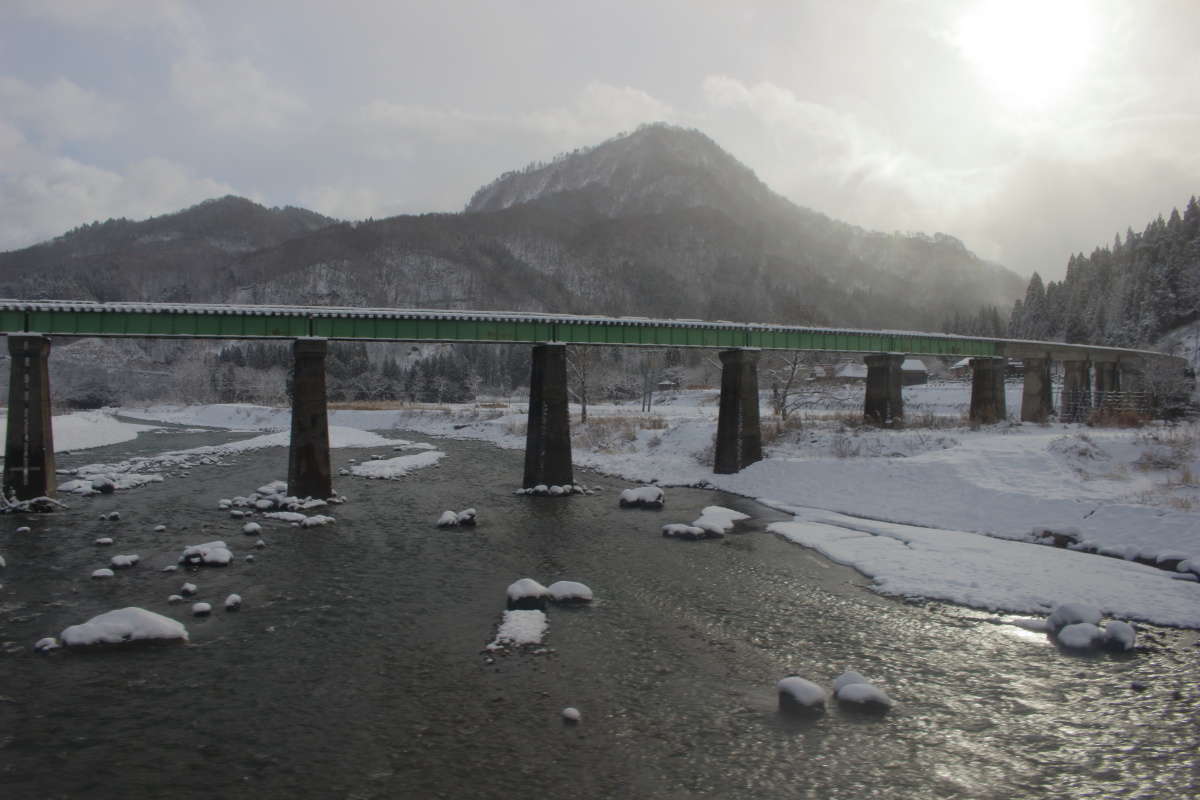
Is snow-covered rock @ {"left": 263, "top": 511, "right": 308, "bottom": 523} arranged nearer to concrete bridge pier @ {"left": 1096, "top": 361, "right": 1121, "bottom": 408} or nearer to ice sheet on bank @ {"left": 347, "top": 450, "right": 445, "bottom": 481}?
ice sheet on bank @ {"left": 347, "top": 450, "right": 445, "bottom": 481}

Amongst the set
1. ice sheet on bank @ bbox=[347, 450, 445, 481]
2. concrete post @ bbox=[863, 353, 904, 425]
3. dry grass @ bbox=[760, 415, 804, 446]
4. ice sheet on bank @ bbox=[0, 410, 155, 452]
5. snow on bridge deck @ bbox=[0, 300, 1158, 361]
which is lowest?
ice sheet on bank @ bbox=[0, 410, 155, 452]

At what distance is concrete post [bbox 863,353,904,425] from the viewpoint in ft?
178

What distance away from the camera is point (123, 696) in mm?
12664

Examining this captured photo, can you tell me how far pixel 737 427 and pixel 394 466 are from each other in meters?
23.1

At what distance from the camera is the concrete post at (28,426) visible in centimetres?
3086

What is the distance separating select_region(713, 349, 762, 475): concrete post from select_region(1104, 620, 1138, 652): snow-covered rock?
26.7 metres

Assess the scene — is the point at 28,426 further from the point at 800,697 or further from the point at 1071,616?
the point at 1071,616

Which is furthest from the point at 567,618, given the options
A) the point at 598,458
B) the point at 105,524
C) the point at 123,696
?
the point at 598,458

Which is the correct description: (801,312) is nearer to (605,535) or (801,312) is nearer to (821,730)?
(605,535)

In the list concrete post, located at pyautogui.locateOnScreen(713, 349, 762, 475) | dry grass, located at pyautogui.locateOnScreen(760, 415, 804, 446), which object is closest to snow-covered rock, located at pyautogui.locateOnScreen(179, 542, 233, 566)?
concrete post, located at pyautogui.locateOnScreen(713, 349, 762, 475)

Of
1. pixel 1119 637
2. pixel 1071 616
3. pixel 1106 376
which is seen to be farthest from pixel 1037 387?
pixel 1119 637

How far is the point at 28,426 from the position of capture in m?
31.3

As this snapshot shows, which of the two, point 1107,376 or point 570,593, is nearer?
point 570,593

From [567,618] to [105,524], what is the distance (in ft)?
71.5
